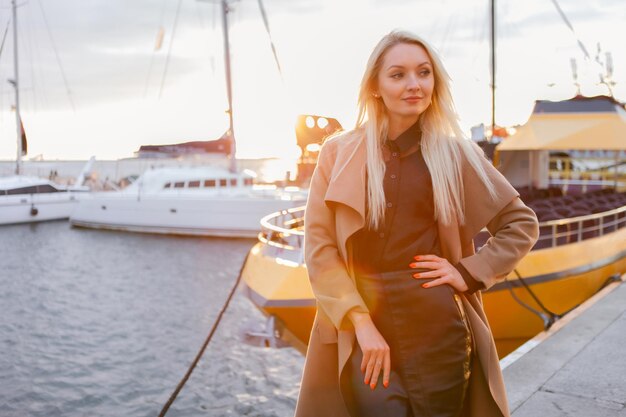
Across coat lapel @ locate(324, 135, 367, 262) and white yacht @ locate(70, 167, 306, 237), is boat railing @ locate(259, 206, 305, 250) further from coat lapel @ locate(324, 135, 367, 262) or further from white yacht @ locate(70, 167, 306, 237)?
white yacht @ locate(70, 167, 306, 237)

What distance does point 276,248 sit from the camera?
8453 millimetres

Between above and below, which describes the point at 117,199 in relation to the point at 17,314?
above

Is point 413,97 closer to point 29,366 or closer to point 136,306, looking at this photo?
point 29,366

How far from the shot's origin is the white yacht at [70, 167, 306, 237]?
94.7ft

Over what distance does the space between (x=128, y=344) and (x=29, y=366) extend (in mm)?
1900

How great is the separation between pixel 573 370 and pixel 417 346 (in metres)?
2.99

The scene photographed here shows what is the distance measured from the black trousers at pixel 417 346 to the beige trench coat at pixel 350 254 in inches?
3.8

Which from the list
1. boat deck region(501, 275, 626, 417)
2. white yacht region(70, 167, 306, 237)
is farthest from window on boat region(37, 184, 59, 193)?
boat deck region(501, 275, 626, 417)

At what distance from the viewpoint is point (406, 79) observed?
2141 mm

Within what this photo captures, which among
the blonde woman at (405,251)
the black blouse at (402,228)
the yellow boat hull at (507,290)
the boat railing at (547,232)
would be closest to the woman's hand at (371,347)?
the blonde woman at (405,251)

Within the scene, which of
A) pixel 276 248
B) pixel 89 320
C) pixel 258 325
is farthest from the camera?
pixel 89 320

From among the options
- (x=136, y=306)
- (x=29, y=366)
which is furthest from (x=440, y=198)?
(x=136, y=306)

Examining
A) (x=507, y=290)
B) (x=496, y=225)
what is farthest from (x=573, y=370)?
→ (x=507, y=290)

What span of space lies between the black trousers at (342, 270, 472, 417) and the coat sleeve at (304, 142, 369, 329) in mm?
90
